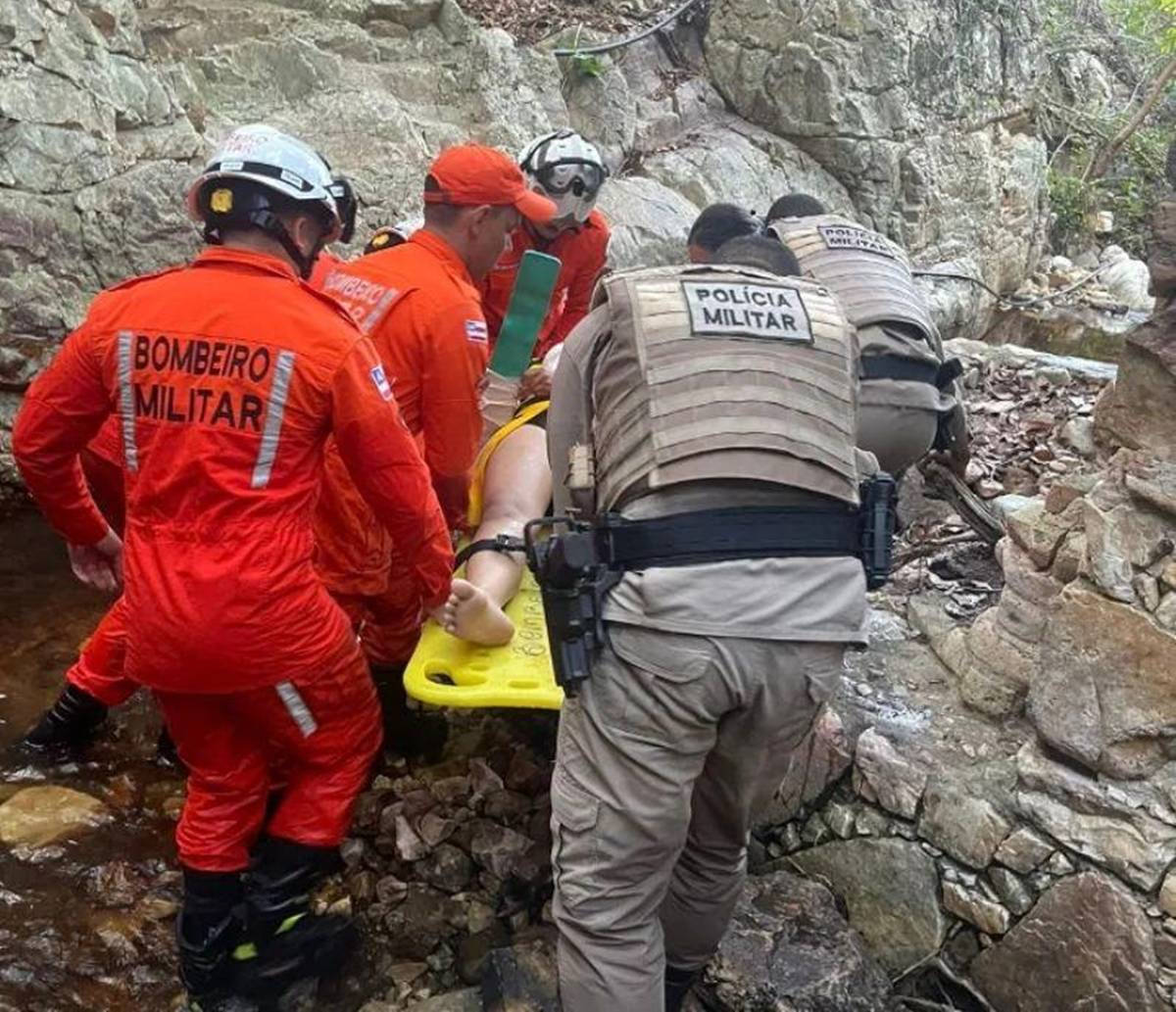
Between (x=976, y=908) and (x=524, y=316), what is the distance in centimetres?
257

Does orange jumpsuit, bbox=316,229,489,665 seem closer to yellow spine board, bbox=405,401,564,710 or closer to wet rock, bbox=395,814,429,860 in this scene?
yellow spine board, bbox=405,401,564,710

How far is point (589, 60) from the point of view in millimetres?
8328

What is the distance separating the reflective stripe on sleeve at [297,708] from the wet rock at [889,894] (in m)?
1.53

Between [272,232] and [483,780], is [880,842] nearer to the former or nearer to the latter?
[483,780]

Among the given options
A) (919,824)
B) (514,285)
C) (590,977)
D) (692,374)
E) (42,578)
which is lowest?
(42,578)

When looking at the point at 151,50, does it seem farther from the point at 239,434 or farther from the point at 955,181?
the point at 955,181

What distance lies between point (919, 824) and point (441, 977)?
56.3 inches

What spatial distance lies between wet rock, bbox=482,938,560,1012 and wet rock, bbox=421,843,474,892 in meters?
0.44

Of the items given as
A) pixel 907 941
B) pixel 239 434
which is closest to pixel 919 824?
pixel 907 941

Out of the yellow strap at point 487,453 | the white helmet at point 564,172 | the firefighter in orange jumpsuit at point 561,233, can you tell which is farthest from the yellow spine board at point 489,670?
the white helmet at point 564,172

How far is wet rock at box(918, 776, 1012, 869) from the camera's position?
115 inches

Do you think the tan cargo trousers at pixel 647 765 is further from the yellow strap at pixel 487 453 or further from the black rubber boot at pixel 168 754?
the black rubber boot at pixel 168 754

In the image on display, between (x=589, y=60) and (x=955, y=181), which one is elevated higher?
(x=589, y=60)

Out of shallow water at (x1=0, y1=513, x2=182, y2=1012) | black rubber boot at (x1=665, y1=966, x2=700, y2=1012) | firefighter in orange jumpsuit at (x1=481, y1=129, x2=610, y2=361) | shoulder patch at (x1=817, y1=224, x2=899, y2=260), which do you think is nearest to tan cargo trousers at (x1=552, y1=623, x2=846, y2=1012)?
black rubber boot at (x1=665, y1=966, x2=700, y2=1012)
